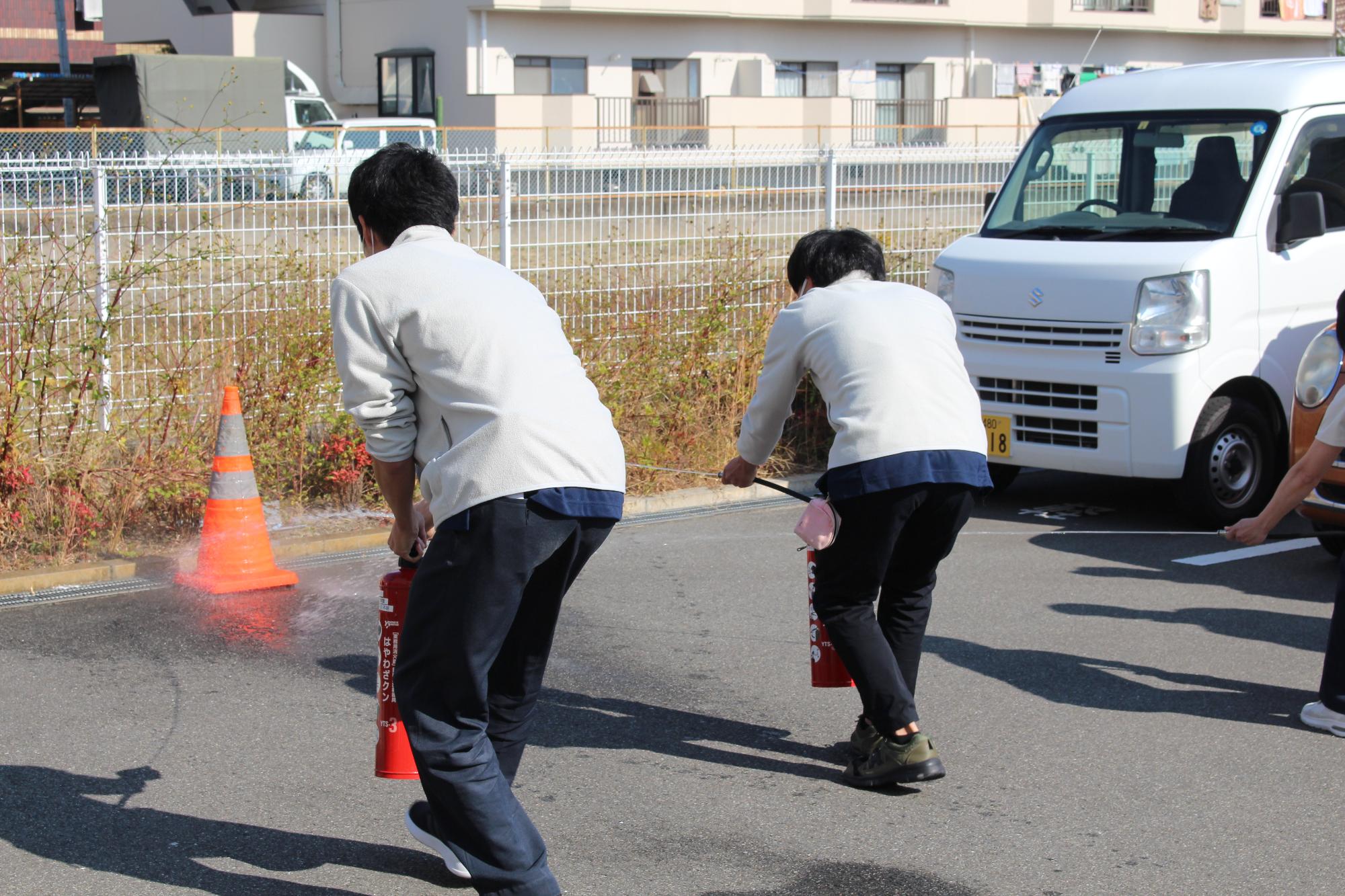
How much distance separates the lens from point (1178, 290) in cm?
767

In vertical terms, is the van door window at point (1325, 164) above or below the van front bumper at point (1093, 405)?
above

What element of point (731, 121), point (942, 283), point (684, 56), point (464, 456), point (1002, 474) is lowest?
point (1002, 474)

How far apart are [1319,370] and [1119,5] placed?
42.6 m

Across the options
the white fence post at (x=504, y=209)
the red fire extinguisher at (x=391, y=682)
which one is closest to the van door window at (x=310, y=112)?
the white fence post at (x=504, y=209)

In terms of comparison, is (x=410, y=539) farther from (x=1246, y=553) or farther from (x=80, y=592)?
(x=1246, y=553)

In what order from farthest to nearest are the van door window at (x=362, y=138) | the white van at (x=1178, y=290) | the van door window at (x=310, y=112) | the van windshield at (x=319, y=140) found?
the van door window at (x=310, y=112) < the van door window at (x=362, y=138) < the van windshield at (x=319, y=140) < the white van at (x=1178, y=290)

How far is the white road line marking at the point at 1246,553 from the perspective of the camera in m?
7.39

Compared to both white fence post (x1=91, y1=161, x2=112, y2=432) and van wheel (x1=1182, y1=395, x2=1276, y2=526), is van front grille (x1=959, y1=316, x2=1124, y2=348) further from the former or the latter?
white fence post (x1=91, y1=161, x2=112, y2=432)

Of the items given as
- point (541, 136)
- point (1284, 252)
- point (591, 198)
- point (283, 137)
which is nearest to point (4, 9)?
point (541, 136)

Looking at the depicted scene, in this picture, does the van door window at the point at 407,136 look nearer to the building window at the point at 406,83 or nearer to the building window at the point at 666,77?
the building window at the point at 406,83

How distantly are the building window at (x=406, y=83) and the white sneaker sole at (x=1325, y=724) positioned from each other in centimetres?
3450

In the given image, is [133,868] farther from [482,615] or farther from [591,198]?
[591,198]

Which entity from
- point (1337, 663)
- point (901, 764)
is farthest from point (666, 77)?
point (901, 764)

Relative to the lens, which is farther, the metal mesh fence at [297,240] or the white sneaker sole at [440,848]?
the metal mesh fence at [297,240]
